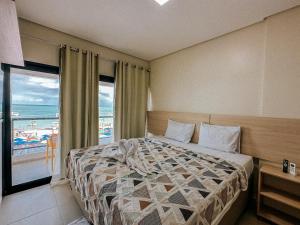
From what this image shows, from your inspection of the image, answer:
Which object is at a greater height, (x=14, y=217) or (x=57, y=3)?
(x=57, y=3)

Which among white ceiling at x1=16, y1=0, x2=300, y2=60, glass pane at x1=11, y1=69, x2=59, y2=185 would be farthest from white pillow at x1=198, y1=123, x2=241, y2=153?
glass pane at x1=11, y1=69, x2=59, y2=185

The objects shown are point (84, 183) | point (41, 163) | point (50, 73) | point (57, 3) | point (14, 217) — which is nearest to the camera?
point (84, 183)

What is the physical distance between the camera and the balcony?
298 centimetres

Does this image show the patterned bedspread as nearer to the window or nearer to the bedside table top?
the bedside table top

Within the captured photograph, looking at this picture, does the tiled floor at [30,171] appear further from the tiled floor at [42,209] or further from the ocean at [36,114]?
the ocean at [36,114]

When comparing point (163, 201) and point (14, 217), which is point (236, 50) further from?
point (14, 217)

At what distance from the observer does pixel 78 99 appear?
2596mm

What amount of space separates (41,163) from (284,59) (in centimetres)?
466

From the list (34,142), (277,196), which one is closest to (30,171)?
(34,142)

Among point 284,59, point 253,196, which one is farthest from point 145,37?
point 253,196

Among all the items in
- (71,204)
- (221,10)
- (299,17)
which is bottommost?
(71,204)

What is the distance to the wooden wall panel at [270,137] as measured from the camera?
175cm

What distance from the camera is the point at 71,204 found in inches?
78.2

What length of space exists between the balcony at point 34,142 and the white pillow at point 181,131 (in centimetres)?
139
